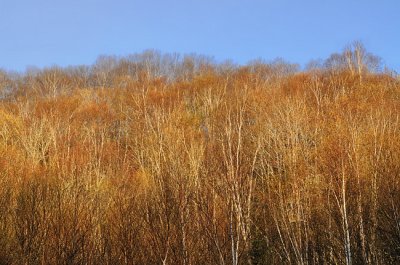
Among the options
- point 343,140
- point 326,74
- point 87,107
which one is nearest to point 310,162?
point 343,140

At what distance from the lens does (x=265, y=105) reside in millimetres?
18422

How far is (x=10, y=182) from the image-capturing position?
936 cm

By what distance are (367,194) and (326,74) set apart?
20.8 meters

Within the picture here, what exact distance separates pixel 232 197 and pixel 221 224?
0.70 m

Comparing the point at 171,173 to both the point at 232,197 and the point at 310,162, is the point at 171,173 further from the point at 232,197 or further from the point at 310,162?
the point at 310,162

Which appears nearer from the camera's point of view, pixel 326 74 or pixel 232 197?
pixel 232 197

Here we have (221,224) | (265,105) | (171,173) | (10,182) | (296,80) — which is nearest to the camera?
(221,224)

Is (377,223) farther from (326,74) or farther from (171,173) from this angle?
(326,74)

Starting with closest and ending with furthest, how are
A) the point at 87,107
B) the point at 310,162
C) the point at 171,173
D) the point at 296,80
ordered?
1. the point at 171,173
2. the point at 310,162
3. the point at 296,80
4. the point at 87,107

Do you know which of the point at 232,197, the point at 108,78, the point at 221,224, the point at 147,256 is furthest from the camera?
the point at 108,78

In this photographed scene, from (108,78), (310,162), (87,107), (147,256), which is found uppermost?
(108,78)

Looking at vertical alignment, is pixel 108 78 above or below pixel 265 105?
above

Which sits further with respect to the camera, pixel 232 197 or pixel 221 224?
pixel 221 224

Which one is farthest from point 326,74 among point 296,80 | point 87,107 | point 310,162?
point 310,162
